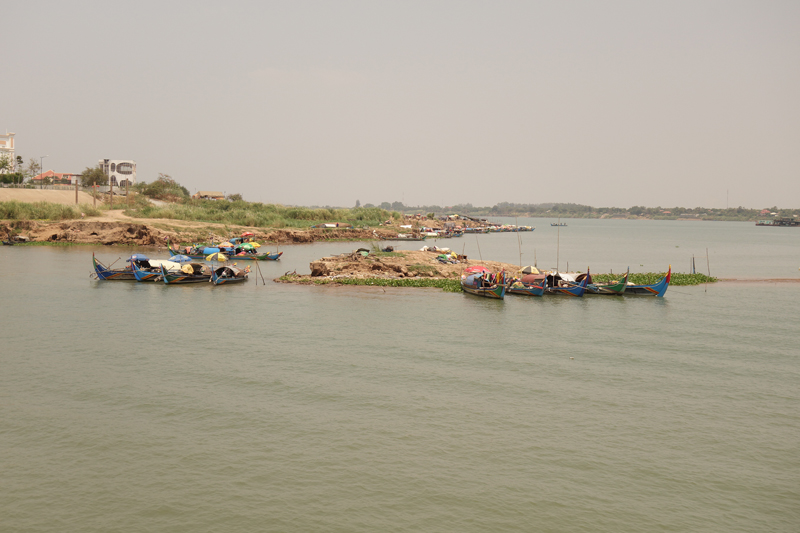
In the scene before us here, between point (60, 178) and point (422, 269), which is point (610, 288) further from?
point (60, 178)

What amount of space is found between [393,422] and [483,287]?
19514 mm

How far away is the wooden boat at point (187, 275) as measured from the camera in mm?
36719

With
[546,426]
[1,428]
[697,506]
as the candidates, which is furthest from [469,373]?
[1,428]

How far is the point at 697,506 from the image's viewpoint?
10812mm

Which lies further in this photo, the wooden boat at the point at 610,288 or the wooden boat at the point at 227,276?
the wooden boat at the point at 227,276

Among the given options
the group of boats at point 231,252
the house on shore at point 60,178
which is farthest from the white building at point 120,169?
the group of boats at point 231,252

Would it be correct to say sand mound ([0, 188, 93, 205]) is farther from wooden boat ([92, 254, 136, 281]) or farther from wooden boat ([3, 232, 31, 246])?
wooden boat ([92, 254, 136, 281])

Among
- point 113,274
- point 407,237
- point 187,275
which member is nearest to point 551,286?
point 187,275

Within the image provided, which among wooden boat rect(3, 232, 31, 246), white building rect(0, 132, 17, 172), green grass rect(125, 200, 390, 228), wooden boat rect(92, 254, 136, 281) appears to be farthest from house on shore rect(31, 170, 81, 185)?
wooden boat rect(92, 254, 136, 281)

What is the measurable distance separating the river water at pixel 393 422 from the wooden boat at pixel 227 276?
8.78 meters

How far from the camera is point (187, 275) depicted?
36.9 metres

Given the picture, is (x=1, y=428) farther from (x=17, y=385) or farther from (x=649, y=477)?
(x=649, y=477)

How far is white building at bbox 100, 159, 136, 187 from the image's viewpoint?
156500mm

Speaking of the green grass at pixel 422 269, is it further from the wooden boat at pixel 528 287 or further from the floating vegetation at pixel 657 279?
the floating vegetation at pixel 657 279
